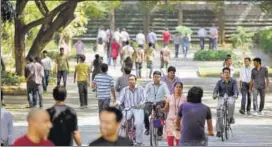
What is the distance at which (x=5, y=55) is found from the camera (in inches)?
1726

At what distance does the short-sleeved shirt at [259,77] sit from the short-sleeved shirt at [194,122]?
1049cm

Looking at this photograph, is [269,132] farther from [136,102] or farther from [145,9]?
[145,9]

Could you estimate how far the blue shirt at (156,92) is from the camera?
16703 millimetres

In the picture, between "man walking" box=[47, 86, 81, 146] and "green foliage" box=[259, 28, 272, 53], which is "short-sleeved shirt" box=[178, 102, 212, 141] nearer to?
"man walking" box=[47, 86, 81, 146]

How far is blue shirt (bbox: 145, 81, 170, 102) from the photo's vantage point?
16703 mm

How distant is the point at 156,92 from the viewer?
55.0ft

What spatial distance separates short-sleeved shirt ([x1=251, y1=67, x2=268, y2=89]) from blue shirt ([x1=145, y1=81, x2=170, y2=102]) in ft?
19.7

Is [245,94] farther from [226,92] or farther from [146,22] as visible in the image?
[146,22]

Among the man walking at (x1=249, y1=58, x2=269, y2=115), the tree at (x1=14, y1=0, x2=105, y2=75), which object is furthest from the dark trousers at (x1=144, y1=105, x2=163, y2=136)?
the tree at (x1=14, y1=0, x2=105, y2=75)

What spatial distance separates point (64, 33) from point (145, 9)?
1004 cm

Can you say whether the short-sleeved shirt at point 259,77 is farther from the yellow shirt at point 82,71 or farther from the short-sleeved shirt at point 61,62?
the short-sleeved shirt at point 61,62

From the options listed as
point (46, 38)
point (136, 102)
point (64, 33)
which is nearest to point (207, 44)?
point (64, 33)

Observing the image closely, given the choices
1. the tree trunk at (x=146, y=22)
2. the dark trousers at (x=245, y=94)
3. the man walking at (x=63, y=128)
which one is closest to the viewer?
the man walking at (x=63, y=128)

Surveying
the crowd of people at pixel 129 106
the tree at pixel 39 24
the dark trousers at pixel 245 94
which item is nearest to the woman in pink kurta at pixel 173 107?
the crowd of people at pixel 129 106
